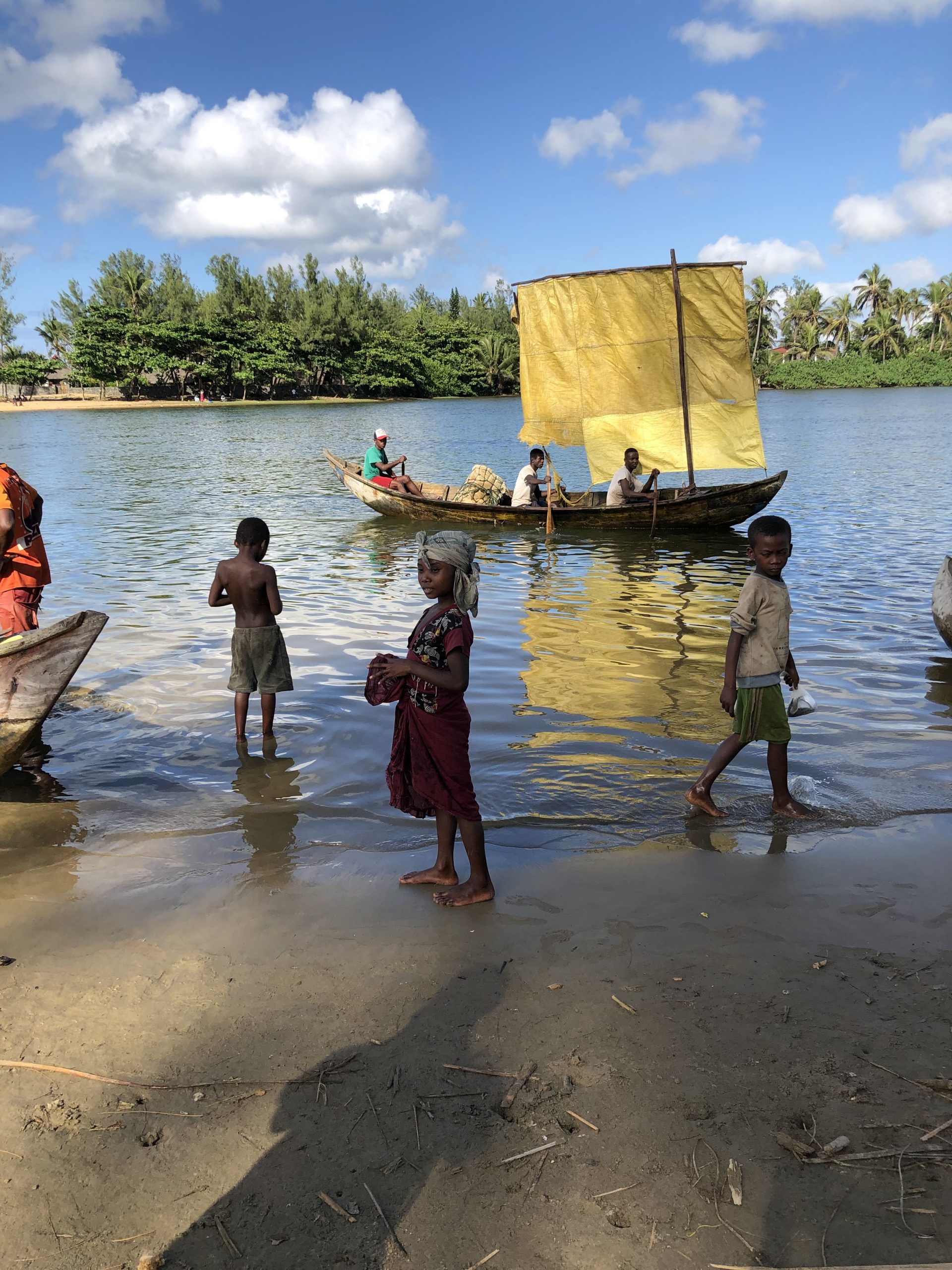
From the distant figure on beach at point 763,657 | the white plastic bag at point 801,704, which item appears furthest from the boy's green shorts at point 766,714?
the white plastic bag at point 801,704

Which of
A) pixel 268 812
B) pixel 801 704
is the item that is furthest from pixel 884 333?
pixel 268 812

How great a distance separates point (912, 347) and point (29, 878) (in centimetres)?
9899

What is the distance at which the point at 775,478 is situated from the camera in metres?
14.8

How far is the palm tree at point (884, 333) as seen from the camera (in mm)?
83750

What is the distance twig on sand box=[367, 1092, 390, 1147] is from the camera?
2303 mm

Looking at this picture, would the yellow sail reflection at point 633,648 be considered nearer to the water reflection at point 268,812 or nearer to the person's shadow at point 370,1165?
the water reflection at point 268,812

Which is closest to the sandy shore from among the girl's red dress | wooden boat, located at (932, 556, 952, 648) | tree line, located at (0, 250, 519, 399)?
the girl's red dress

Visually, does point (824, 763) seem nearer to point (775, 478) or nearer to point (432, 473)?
point (775, 478)

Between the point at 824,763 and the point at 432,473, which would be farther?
the point at 432,473

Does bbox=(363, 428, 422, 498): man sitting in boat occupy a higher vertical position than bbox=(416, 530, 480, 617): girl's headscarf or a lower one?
higher

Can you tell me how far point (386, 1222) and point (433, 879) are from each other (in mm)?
1765

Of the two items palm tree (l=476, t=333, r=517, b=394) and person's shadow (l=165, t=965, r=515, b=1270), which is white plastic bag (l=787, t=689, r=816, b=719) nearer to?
person's shadow (l=165, t=965, r=515, b=1270)

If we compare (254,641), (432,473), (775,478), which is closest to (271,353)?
(432,473)

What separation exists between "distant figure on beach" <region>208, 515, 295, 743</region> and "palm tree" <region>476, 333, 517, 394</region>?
7977cm
